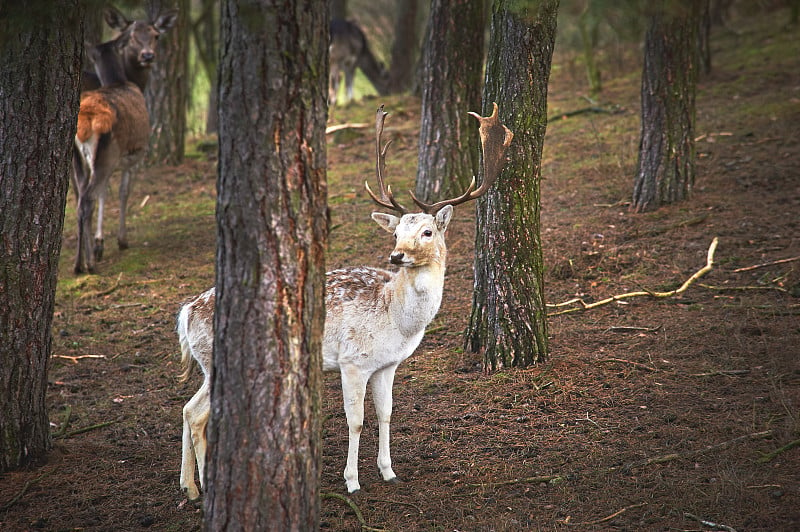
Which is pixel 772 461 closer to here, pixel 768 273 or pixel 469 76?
pixel 768 273

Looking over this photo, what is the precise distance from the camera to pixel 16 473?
202 inches

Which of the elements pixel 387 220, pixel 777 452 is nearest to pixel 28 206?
pixel 387 220

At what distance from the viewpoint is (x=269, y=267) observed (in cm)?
339

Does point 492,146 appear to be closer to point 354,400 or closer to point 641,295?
point 354,400

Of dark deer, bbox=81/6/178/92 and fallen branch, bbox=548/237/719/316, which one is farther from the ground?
dark deer, bbox=81/6/178/92

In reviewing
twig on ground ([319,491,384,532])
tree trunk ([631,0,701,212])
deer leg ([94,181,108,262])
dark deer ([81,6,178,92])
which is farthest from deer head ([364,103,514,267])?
dark deer ([81,6,178,92])

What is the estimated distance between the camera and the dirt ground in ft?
15.0

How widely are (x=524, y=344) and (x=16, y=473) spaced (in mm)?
3820

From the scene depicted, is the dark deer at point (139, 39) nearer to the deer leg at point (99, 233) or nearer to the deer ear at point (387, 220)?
the deer leg at point (99, 233)

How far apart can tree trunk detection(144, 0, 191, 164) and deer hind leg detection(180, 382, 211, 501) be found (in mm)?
9559

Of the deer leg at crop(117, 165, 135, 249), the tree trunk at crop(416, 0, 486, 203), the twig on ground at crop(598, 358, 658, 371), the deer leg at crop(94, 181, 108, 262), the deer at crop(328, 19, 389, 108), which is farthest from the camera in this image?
the deer at crop(328, 19, 389, 108)

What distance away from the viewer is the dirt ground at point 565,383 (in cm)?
458

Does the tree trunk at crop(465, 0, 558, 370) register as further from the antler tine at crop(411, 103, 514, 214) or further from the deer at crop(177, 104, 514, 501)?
the deer at crop(177, 104, 514, 501)

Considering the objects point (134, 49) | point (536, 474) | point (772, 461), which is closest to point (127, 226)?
point (134, 49)
